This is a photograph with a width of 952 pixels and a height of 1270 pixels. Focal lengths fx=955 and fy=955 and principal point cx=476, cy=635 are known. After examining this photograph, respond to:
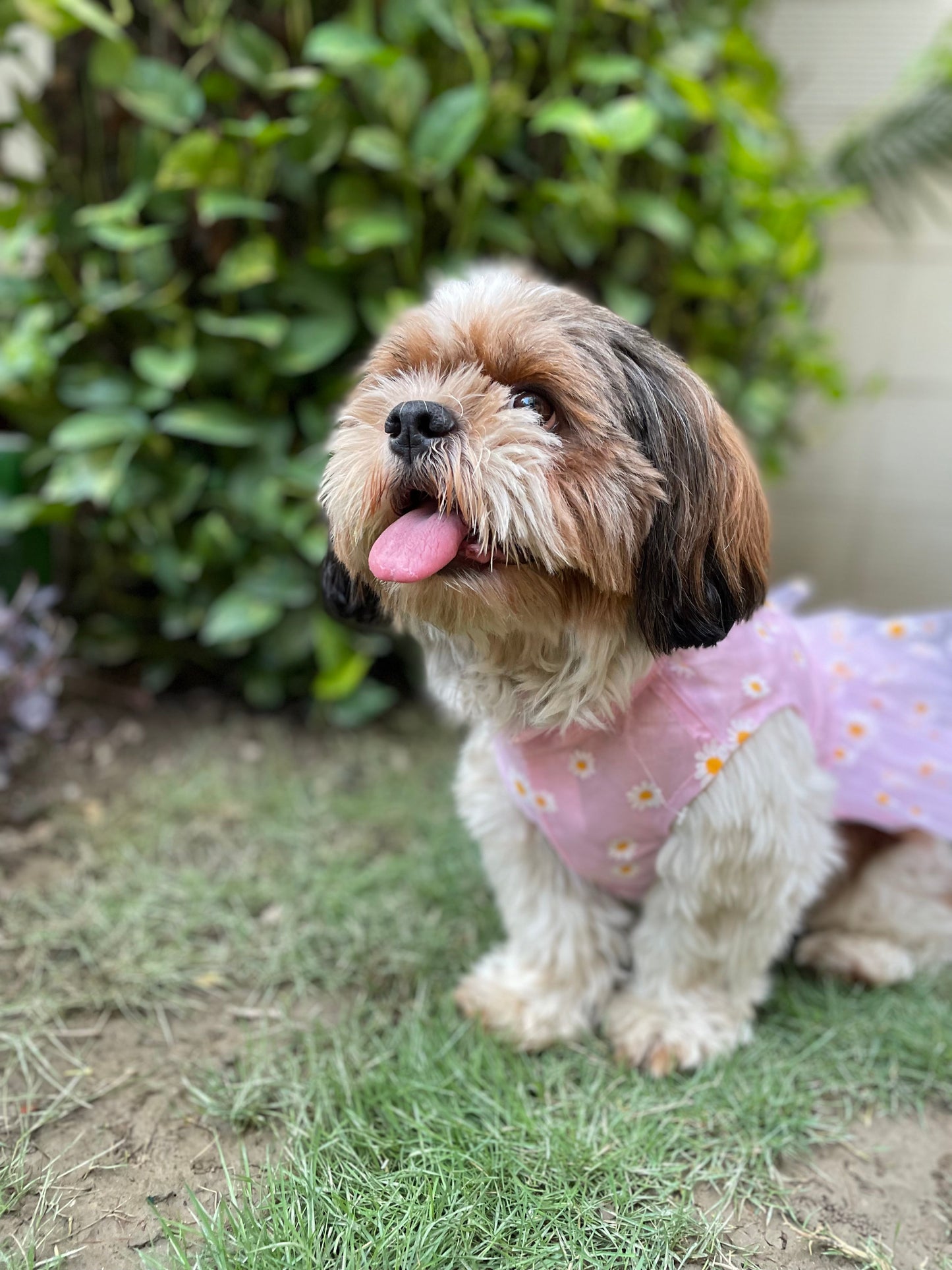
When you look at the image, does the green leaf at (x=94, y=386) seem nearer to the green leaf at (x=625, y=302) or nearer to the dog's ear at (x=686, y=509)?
the green leaf at (x=625, y=302)

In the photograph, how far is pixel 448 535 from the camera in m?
1.32

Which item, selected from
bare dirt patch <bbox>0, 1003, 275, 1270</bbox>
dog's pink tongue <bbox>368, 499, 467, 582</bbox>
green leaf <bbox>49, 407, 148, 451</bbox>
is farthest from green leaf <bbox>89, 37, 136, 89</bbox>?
bare dirt patch <bbox>0, 1003, 275, 1270</bbox>

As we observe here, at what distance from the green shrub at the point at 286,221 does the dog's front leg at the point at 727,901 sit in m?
1.41

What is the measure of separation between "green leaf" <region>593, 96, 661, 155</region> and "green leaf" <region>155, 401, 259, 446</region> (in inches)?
49.3

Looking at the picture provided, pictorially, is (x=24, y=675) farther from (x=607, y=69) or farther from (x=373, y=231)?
(x=607, y=69)

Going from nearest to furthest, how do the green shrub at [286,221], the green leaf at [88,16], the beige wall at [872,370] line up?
the green leaf at [88,16] → the green shrub at [286,221] → the beige wall at [872,370]

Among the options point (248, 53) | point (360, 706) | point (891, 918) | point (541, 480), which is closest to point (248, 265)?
point (248, 53)

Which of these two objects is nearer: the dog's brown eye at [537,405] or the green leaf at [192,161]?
the dog's brown eye at [537,405]

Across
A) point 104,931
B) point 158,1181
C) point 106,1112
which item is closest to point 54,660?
point 104,931

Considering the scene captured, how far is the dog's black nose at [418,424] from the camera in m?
1.30

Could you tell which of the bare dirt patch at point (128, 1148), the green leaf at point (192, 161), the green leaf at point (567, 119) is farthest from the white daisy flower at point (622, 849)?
the green leaf at point (192, 161)

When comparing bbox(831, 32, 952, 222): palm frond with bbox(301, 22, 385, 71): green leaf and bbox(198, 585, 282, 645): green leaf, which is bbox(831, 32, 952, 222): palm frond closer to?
bbox(301, 22, 385, 71): green leaf

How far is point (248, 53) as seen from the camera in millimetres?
2596

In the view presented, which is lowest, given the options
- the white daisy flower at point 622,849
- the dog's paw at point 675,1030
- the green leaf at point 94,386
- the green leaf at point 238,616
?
the green leaf at point 238,616
